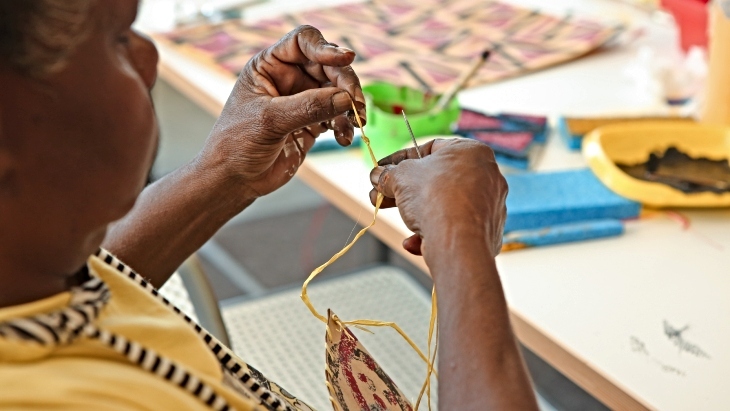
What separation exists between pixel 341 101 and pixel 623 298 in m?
0.42

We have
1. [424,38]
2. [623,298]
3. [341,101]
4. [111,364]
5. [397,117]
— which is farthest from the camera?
[424,38]

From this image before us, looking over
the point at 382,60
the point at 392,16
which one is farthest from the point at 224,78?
the point at 392,16

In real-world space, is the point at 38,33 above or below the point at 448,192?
above

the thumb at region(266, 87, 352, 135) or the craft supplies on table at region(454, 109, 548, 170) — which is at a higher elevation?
the thumb at region(266, 87, 352, 135)

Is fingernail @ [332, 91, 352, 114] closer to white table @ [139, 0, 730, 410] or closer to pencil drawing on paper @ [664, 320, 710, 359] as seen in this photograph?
white table @ [139, 0, 730, 410]

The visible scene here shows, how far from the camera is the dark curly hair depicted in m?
0.50

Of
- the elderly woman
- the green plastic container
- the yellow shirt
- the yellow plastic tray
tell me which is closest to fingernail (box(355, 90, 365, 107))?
the elderly woman

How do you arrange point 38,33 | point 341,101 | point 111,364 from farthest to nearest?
point 341,101
point 111,364
point 38,33

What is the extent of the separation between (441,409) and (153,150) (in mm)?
308

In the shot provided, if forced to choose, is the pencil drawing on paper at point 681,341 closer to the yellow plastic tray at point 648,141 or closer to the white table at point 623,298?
the white table at point 623,298

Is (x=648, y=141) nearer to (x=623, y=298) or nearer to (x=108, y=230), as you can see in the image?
(x=623, y=298)

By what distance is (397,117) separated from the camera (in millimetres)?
1298

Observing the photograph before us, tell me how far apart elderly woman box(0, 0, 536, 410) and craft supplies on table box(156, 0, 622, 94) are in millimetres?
765

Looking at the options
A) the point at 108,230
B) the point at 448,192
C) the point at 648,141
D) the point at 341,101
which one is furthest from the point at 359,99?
the point at 648,141
